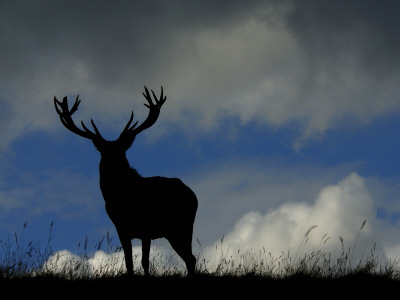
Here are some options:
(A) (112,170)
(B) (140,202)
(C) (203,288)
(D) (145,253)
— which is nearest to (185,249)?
(D) (145,253)

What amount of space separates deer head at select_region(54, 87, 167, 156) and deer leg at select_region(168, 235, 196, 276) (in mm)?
1810

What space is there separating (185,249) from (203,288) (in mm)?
2305

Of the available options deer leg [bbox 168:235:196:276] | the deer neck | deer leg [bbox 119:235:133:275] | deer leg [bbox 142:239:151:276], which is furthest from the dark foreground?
the deer neck

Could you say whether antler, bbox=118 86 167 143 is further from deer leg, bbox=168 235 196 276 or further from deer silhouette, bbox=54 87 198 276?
deer leg, bbox=168 235 196 276

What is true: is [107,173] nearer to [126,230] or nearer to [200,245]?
[126,230]

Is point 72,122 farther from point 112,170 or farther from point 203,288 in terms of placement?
point 203,288

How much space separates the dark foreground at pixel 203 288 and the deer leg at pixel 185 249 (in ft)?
4.46

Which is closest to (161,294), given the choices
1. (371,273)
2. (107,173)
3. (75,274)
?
(75,274)

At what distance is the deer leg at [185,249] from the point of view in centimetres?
886

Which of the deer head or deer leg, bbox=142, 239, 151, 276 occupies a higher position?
the deer head

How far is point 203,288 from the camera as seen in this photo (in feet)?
22.2

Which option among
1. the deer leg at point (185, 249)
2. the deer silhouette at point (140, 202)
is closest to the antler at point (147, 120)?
the deer silhouette at point (140, 202)

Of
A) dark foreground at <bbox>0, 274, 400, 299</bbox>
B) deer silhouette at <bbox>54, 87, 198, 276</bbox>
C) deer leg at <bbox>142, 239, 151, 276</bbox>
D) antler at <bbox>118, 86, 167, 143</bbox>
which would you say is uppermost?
antler at <bbox>118, 86, 167, 143</bbox>

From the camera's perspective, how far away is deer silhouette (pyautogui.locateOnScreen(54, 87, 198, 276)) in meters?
8.72
